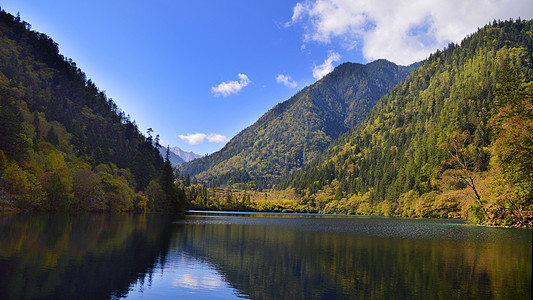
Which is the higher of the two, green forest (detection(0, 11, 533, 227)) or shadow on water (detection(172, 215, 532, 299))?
green forest (detection(0, 11, 533, 227))

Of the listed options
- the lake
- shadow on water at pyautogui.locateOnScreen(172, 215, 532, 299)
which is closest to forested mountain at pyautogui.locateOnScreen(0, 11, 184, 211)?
the lake

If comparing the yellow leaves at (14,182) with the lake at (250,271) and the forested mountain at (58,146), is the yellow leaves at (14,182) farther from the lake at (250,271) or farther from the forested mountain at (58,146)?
the lake at (250,271)

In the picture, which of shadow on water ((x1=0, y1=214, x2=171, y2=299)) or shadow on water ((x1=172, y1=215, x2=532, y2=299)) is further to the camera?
shadow on water ((x1=172, y1=215, x2=532, y2=299))

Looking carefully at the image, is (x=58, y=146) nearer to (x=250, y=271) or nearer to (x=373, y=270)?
(x=250, y=271)

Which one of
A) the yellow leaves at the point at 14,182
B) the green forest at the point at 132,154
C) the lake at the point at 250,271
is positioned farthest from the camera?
the yellow leaves at the point at 14,182

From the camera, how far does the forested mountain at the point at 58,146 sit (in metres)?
87.9

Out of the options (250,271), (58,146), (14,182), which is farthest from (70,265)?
(58,146)

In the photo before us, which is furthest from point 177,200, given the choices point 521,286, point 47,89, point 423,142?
point 521,286

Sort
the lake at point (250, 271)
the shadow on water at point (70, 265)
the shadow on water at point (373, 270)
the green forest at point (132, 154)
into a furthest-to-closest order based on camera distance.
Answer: the green forest at point (132, 154), the shadow on water at point (373, 270), the lake at point (250, 271), the shadow on water at point (70, 265)

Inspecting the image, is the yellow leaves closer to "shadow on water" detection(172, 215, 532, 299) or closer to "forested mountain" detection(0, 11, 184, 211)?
"forested mountain" detection(0, 11, 184, 211)

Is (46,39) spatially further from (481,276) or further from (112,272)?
(481,276)

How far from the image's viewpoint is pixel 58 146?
121 m

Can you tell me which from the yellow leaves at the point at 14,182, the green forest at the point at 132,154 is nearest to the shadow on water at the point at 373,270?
the green forest at the point at 132,154

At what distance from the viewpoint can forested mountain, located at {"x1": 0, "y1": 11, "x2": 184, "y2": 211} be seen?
8788 cm
